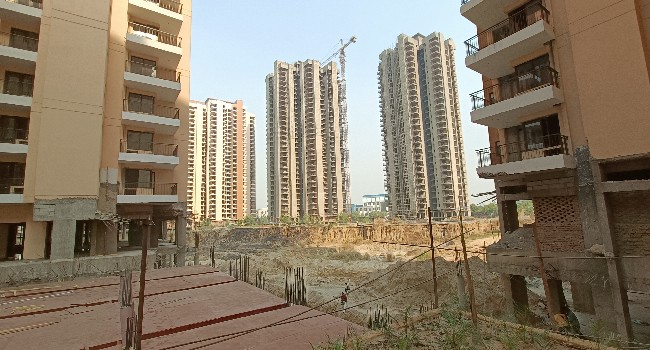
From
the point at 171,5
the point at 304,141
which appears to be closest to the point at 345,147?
the point at 304,141

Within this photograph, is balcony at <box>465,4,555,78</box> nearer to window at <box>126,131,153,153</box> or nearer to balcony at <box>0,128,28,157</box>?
window at <box>126,131,153,153</box>

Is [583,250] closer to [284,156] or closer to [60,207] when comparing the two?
[60,207]

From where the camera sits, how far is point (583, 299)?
18656 mm

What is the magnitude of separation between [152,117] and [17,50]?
27.6ft

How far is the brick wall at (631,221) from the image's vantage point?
491 inches

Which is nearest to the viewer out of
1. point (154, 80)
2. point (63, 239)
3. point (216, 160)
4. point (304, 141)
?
point (63, 239)

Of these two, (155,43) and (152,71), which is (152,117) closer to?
(152,71)

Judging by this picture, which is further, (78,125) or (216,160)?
(216,160)

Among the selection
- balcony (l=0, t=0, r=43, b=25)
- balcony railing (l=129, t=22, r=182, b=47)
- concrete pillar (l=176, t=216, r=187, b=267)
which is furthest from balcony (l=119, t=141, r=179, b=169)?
balcony (l=0, t=0, r=43, b=25)

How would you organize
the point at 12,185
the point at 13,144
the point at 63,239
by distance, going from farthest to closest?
1. the point at 12,185
2. the point at 63,239
3. the point at 13,144

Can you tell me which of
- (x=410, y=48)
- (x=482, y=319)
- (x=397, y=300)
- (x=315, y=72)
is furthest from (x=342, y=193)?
(x=482, y=319)

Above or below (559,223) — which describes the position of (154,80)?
above

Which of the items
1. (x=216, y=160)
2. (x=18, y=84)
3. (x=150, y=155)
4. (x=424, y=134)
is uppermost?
(x=424, y=134)

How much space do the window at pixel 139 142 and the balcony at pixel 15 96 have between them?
627cm
